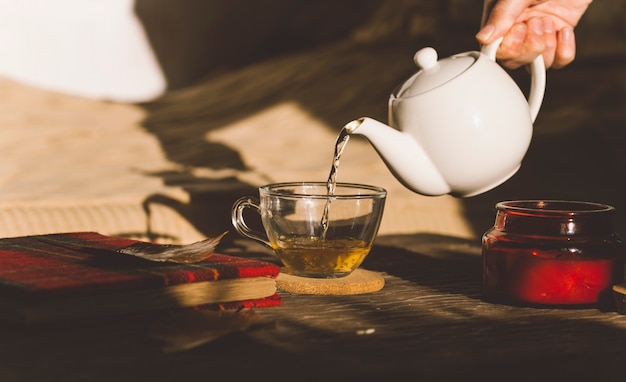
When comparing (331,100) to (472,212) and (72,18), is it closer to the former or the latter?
(472,212)

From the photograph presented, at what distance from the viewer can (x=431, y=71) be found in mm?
998

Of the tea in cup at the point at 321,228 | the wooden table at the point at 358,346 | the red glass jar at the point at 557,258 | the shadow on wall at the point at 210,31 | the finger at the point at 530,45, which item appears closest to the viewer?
the wooden table at the point at 358,346

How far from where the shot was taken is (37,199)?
70.3 inches

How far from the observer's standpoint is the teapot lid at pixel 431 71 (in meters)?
0.98

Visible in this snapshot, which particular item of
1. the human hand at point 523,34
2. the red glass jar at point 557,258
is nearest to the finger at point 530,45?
the human hand at point 523,34

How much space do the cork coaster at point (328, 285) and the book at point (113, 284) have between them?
7cm

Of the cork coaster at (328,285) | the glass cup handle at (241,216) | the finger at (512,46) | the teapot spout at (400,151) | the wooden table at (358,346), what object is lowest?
the wooden table at (358,346)

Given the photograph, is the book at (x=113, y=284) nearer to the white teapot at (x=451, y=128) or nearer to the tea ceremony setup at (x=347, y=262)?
the tea ceremony setup at (x=347, y=262)

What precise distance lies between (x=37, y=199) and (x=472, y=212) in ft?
2.86

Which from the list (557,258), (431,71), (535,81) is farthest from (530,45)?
(557,258)

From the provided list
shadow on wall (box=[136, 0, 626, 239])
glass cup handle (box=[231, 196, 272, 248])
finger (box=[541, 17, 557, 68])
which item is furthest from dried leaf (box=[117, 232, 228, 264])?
shadow on wall (box=[136, 0, 626, 239])

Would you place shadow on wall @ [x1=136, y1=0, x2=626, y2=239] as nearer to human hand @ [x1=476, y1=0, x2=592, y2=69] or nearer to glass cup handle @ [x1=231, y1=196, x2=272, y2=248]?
glass cup handle @ [x1=231, y1=196, x2=272, y2=248]

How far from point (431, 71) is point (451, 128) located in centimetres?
7

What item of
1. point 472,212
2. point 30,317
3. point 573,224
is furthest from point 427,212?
point 30,317
